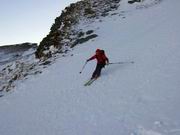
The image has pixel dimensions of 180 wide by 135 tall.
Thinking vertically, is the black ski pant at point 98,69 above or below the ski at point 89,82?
above

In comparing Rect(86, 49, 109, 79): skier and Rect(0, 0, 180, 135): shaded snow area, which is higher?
Rect(86, 49, 109, 79): skier

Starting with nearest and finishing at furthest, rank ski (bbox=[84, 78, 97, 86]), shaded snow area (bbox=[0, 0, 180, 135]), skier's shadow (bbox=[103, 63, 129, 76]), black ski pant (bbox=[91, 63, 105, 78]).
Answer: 1. shaded snow area (bbox=[0, 0, 180, 135])
2. ski (bbox=[84, 78, 97, 86])
3. black ski pant (bbox=[91, 63, 105, 78])
4. skier's shadow (bbox=[103, 63, 129, 76])

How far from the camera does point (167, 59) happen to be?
48.3 ft

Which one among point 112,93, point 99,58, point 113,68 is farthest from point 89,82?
point 112,93

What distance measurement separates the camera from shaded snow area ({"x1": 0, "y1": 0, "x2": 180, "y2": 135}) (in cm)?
978

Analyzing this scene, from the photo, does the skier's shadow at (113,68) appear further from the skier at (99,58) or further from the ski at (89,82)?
the ski at (89,82)

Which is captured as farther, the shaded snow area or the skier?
the skier

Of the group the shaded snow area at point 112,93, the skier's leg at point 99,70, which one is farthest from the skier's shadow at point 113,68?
the skier's leg at point 99,70

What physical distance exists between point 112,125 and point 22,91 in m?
9.98

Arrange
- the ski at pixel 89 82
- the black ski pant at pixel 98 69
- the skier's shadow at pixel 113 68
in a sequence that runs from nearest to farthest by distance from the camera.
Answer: the ski at pixel 89 82 → the black ski pant at pixel 98 69 → the skier's shadow at pixel 113 68

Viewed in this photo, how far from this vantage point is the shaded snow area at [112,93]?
978cm

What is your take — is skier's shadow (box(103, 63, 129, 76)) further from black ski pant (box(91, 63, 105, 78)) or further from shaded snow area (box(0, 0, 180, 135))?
black ski pant (box(91, 63, 105, 78))

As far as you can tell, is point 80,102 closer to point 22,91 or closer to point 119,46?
point 22,91

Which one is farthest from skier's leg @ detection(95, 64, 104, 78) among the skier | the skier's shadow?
the skier's shadow
